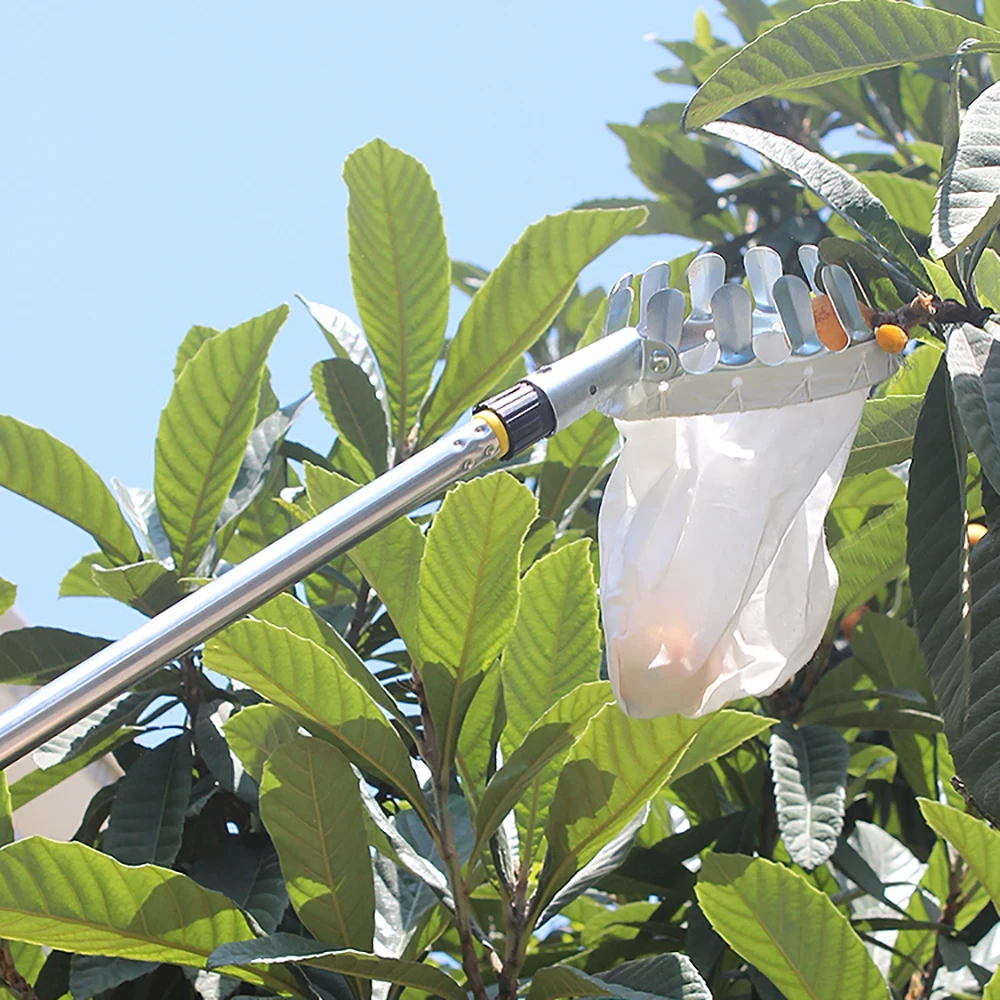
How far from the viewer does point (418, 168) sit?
1.27 m

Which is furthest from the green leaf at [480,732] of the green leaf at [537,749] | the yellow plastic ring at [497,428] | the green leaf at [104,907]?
the yellow plastic ring at [497,428]

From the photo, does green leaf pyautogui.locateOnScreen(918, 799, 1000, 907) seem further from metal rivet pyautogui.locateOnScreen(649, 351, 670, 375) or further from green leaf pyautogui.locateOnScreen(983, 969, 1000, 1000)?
metal rivet pyautogui.locateOnScreen(649, 351, 670, 375)

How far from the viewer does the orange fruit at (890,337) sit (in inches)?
27.7

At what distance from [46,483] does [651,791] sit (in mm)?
602

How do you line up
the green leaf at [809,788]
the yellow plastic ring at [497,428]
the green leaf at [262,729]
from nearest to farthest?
1. the yellow plastic ring at [497,428]
2. the green leaf at [262,729]
3. the green leaf at [809,788]

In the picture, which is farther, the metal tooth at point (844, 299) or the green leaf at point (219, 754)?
the green leaf at point (219, 754)

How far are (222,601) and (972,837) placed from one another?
58cm

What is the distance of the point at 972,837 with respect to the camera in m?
0.88

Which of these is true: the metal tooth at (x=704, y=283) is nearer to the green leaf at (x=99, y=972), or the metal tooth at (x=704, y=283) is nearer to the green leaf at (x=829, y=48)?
the green leaf at (x=829, y=48)

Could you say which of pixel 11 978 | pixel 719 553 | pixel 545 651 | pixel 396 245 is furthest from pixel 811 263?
pixel 11 978

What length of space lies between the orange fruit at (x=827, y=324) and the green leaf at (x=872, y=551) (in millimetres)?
471

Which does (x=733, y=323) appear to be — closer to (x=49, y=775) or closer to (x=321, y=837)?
(x=321, y=837)

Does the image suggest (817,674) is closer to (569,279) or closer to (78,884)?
(569,279)

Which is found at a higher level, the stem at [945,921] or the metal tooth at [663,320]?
the metal tooth at [663,320]
